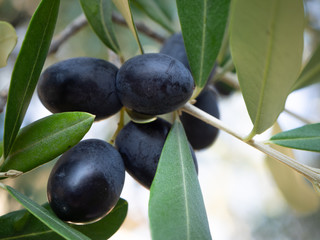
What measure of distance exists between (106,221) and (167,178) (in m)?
0.18

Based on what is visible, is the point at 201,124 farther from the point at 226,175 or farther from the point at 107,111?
the point at 226,175

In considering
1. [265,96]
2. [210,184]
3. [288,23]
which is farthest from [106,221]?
[210,184]

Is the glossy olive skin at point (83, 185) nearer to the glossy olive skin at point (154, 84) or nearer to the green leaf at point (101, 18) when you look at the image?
the glossy olive skin at point (154, 84)

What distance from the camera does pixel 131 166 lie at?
718 millimetres

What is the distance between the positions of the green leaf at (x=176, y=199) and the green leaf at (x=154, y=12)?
0.66m

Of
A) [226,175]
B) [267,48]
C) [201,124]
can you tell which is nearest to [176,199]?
[267,48]

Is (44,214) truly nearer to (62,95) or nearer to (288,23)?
(62,95)

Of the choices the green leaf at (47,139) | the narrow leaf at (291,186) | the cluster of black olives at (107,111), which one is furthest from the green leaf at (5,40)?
the narrow leaf at (291,186)

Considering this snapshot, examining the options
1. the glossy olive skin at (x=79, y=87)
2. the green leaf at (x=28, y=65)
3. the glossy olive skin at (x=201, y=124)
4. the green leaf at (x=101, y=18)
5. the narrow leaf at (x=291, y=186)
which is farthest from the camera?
the narrow leaf at (x=291, y=186)

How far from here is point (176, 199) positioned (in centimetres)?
59

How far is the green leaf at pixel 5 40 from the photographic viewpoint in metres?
0.72

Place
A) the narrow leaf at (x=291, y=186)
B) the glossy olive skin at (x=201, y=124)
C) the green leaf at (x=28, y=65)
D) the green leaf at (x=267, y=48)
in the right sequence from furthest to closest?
the narrow leaf at (x=291, y=186) → the glossy olive skin at (x=201, y=124) → the green leaf at (x=28, y=65) → the green leaf at (x=267, y=48)

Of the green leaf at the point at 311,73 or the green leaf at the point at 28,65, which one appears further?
the green leaf at the point at 311,73

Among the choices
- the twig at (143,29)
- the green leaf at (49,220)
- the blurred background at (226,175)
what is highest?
the green leaf at (49,220)
